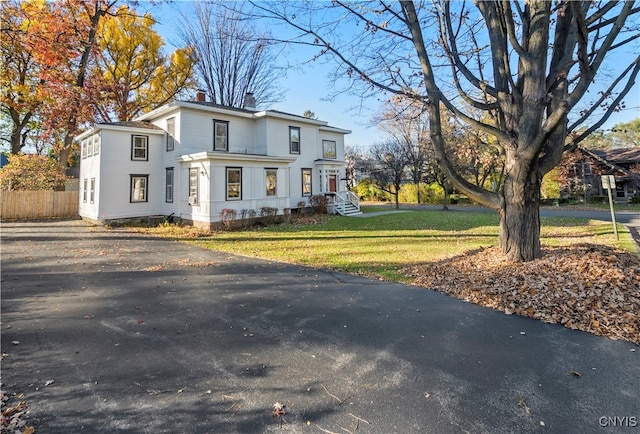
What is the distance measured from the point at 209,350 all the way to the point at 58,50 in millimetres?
10200

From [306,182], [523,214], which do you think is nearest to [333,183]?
[306,182]

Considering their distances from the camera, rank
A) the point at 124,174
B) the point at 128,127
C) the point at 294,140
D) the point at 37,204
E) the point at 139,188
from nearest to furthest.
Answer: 1. the point at 128,127
2. the point at 124,174
3. the point at 139,188
4. the point at 37,204
5. the point at 294,140

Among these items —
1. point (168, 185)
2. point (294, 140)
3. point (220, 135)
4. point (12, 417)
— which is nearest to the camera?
point (12, 417)

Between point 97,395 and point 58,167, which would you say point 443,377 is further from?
point 58,167

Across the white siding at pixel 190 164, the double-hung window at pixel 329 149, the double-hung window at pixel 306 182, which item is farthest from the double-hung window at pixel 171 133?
the double-hung window at pixel 329 149

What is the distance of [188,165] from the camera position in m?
16.0

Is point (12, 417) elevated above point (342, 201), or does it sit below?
below

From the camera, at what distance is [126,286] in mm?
6113

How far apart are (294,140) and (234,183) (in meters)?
6.36

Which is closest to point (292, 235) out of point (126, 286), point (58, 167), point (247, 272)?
point (247, 272)

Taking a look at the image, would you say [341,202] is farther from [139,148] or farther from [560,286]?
[560,286]

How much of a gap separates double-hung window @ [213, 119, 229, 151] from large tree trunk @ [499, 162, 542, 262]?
49.8 feet

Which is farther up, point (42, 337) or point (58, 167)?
point (58, 167)

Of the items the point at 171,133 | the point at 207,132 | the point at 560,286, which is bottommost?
the point at 560,286
